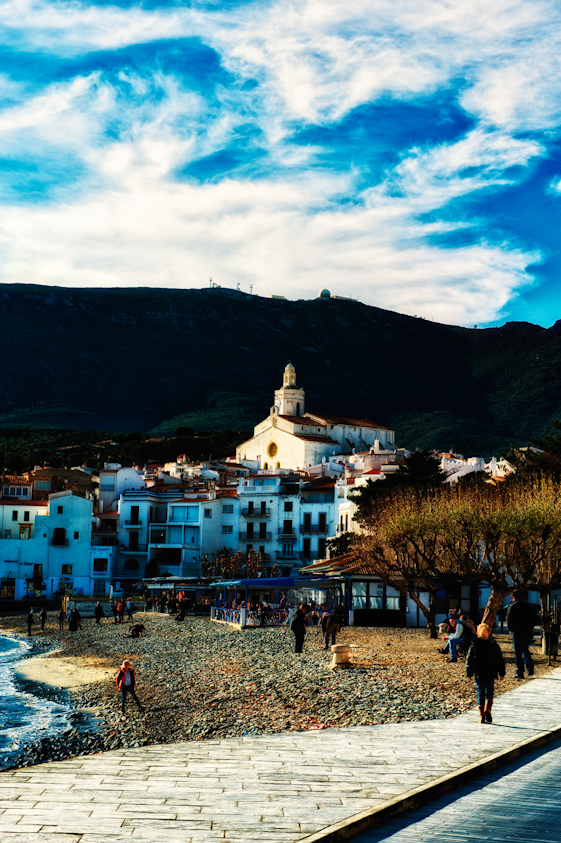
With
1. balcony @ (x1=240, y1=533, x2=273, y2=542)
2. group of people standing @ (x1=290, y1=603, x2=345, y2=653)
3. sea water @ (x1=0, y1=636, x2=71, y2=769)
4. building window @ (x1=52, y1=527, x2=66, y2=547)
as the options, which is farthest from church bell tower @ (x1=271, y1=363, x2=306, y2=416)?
group of people standing @ (x1=290, y1=603, x2=345, y2=653)

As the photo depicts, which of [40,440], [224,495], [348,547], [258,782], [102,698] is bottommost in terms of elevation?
[102,698]

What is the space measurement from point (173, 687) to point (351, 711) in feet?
31.3

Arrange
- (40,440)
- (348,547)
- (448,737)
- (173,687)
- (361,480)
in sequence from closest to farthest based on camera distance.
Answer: (448,737) < (173,687) < (348,547) < (361,480) < (40,440)

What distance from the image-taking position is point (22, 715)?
22.2 metres

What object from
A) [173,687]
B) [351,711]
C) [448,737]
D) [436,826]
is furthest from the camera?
[173,687]

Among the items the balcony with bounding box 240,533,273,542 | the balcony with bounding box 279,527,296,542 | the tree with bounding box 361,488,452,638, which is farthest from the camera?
the balcony with bounding box 240,533,273,542

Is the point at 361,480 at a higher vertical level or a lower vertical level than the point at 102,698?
higher

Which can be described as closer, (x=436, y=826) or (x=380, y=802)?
(x=436, y=826)

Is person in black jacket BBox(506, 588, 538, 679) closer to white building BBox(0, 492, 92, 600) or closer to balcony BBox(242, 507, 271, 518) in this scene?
white building BBox(0, 492, 92, 600)

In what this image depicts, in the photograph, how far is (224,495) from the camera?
7412cm

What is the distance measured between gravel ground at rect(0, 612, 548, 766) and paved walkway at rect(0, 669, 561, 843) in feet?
7.45

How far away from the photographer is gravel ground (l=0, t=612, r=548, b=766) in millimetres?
15368

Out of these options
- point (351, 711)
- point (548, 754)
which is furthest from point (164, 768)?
point (351, 711)

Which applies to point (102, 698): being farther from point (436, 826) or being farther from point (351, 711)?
point (436, 826)
